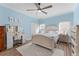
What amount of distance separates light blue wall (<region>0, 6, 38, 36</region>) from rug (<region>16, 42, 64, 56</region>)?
220mm

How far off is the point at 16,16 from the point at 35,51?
66cm

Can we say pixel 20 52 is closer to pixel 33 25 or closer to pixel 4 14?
pixel 33 25

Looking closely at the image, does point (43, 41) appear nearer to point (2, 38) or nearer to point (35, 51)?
point (35, 51)

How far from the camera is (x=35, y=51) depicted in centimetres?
183

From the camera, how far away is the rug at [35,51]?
1798mm

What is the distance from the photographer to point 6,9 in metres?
1.73

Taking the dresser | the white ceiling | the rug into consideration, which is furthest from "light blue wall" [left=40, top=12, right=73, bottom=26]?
the dresser

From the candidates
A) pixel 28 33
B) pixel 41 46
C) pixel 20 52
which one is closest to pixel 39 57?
→ pixel 41 46

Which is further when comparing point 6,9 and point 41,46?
point 41,46

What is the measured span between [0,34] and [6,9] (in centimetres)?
41

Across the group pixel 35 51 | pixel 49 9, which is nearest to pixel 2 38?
pixel 35 51

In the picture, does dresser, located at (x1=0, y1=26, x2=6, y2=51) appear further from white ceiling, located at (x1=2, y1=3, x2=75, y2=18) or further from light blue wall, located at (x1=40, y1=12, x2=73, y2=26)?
light blue wall, located at (x1=40, y1=12, x2=73, y2=26)

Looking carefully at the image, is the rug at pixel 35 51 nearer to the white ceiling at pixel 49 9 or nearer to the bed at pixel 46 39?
the bed at pixel 46 39

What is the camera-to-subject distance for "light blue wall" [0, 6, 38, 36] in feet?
5.69
